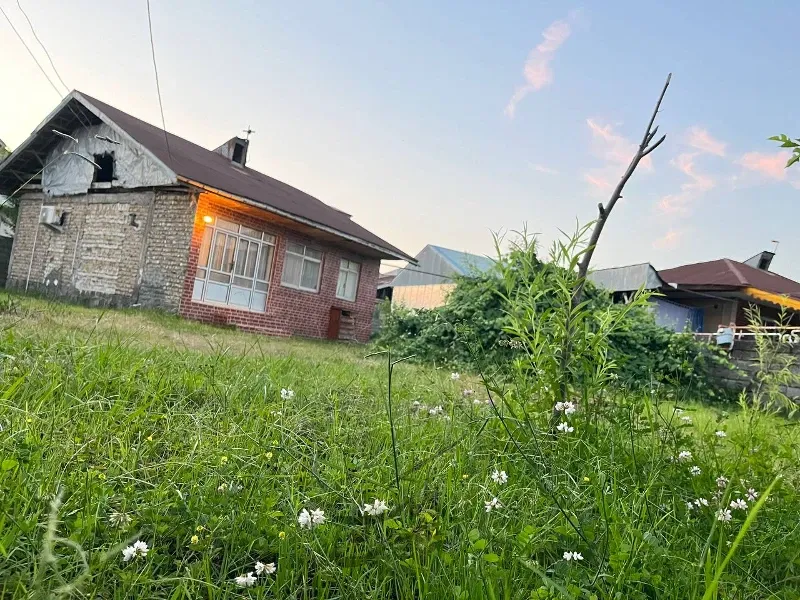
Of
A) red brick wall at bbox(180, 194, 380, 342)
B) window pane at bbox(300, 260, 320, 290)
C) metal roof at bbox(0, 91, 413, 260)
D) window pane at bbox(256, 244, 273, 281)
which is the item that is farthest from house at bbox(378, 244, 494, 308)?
window pane at bbox(256, 244, 273, 281)

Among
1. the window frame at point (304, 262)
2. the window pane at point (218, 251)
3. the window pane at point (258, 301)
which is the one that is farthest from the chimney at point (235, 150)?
the window pane at point (258, 301)

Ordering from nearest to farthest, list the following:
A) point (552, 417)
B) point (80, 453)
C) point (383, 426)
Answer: point (80, 453)
point (552, 417)
point (383, 426)

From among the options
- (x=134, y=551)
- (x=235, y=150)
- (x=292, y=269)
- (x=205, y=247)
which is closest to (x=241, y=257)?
(x=205, y=247)

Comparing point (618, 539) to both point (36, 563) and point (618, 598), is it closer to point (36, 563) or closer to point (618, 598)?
point (618, 598)

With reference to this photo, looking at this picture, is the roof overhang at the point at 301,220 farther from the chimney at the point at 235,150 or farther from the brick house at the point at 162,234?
the chimney at the point at 235,150

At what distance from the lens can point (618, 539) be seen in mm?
1299

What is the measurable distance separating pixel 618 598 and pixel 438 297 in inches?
898

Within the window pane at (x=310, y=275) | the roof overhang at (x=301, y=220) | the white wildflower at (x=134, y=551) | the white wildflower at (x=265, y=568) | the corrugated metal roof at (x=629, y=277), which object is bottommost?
the white wildflower at (x=265, y=568)

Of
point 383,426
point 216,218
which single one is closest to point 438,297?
point 216,218

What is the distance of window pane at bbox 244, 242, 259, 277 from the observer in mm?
13297

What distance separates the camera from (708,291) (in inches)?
795

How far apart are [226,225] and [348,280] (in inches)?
191

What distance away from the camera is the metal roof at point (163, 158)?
11.6 meters

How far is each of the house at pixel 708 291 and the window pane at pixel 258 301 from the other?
425 inches
